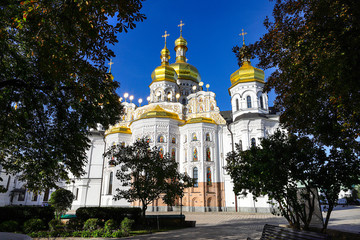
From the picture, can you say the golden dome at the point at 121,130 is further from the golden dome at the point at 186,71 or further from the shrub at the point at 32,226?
the shrub at the point at 32,226

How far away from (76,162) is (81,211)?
258 inches

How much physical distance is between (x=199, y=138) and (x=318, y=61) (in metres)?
27.2

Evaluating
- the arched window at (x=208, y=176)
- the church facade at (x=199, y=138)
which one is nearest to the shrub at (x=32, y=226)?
the church facade at (x=199, y=138)

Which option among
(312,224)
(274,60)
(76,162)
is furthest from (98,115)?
(312,224)

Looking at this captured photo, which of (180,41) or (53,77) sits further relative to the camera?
(180,41)

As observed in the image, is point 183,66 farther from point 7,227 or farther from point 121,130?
point 7,227

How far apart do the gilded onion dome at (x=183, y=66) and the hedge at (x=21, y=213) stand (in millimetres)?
37893

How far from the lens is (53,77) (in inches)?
214

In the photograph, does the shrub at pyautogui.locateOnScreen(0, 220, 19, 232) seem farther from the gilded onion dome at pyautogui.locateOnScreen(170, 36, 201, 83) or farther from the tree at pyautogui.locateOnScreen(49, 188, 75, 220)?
the gilded onion dome at pyautogui.locateOnScreen(170, 36, 201, 83)

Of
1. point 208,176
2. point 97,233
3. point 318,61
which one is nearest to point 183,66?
point 208,176

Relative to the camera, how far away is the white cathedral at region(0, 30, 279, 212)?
30156mm

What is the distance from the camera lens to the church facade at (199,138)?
3012 centimetres

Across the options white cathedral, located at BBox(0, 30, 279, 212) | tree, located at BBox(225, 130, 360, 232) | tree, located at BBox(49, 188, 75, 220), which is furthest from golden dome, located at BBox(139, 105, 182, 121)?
tree, located at BBox(225, 130, 360, 232)

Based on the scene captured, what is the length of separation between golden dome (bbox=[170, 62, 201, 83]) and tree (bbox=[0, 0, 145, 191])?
40.3 m
